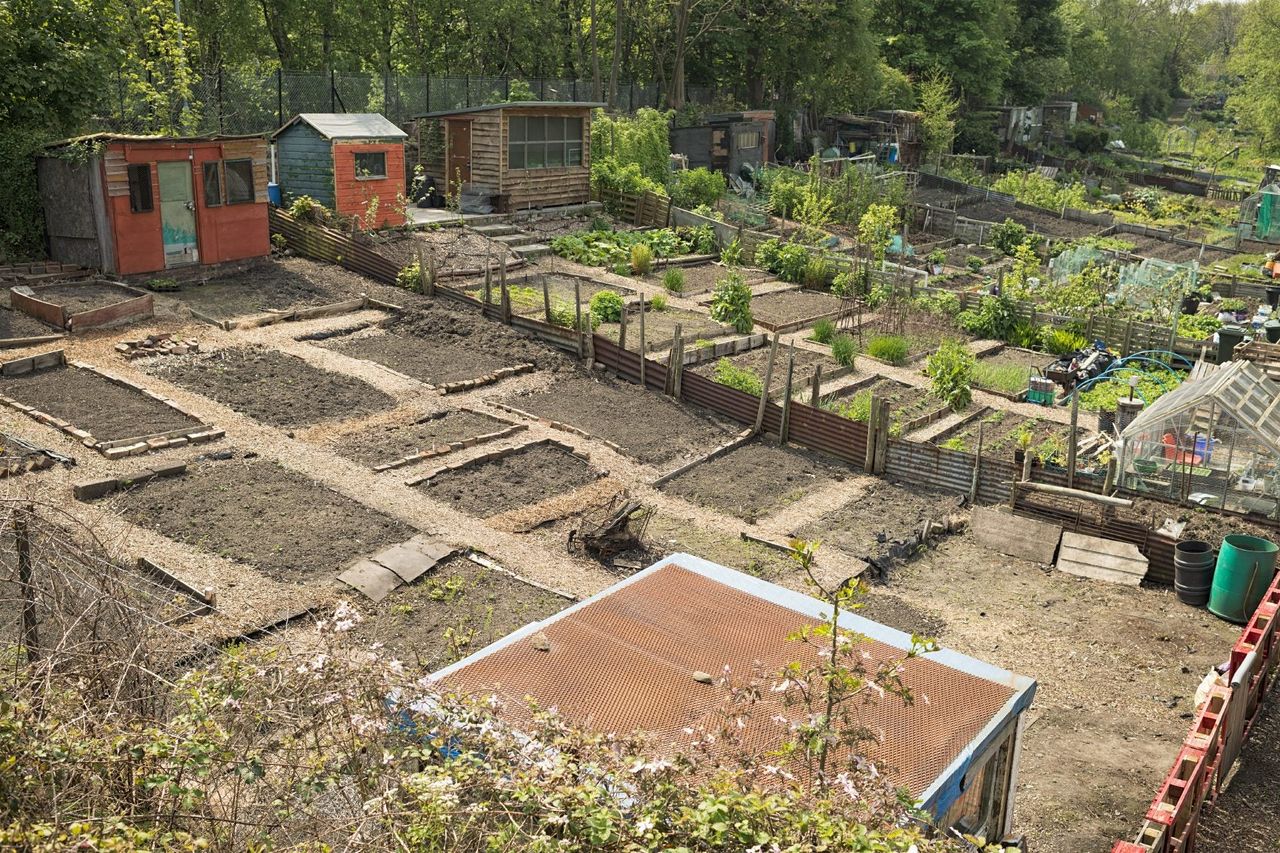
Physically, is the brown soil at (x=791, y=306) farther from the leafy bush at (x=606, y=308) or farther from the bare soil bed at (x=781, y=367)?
the leafy bush at (x=606, y=308)

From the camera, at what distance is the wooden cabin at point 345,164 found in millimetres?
26578

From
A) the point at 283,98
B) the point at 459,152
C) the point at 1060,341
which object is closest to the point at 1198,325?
the point at 1060,341

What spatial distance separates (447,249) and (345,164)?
304 centimetres

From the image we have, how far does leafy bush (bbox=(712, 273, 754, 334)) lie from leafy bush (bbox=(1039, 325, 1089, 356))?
646cm

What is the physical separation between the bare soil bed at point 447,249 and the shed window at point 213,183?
3572 millimetres

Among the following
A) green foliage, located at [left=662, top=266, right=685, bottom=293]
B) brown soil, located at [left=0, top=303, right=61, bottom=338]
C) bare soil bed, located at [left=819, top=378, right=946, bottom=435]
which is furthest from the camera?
green foliage, located at [left=662, top=266, right=685, bottom=293]

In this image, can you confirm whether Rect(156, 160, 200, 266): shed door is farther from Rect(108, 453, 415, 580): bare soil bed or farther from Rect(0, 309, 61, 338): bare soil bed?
Rect(108, 453, 415, 580): bare soil bed

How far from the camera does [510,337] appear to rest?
21688 mm

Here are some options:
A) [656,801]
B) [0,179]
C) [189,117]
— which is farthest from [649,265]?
[656,801]

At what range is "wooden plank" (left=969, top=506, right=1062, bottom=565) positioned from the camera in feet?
51.4

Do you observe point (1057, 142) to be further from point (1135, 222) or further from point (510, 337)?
point (510, 337)

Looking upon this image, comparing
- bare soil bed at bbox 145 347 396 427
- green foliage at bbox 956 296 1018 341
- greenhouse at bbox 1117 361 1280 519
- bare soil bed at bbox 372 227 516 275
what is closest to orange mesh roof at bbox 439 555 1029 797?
greenhouse at bbox 1117 361 1280 519

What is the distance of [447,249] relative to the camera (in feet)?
88.1

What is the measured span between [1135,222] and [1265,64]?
24881mm
